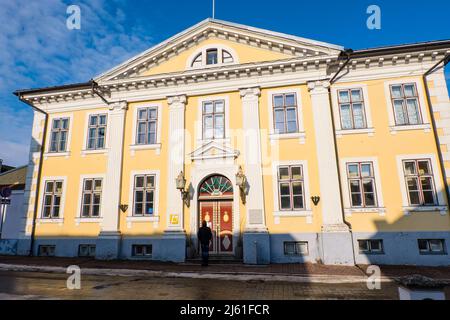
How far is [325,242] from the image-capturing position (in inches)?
477

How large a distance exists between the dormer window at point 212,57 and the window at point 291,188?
6.21 meters

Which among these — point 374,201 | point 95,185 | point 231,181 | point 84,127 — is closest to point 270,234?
point 231,181

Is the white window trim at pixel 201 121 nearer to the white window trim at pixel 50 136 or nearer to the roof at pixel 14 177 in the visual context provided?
the white window trim at pixel 50 136

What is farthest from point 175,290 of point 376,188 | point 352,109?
point 352,109

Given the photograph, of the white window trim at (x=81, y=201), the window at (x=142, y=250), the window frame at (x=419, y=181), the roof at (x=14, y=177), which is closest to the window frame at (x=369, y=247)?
the window frame at (x=419, y=181)

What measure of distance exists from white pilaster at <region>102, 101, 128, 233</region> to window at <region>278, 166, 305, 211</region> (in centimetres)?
806

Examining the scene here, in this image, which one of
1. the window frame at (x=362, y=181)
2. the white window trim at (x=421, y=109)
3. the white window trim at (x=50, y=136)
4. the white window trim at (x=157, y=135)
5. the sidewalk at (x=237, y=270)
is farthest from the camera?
the white window trim at (x=50, y=136)

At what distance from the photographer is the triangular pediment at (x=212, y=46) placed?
14027mm

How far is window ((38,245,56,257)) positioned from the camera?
1520 centimetres

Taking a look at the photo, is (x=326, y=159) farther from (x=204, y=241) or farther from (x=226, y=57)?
(x=226, y=57)

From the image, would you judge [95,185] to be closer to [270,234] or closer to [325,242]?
[270,234]

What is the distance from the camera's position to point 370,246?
483 inches

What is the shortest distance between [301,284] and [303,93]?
8.74m

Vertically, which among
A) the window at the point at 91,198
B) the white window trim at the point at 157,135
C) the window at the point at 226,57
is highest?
the window at the point at 226,57
